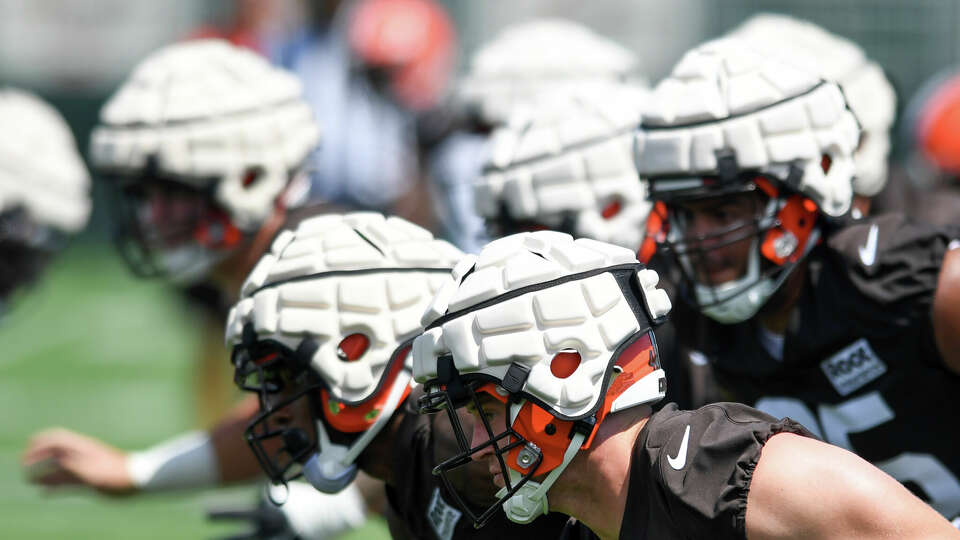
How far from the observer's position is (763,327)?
3.91 metres

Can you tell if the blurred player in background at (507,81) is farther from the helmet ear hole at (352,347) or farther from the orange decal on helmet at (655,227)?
the helmet ear hole at (352,347)

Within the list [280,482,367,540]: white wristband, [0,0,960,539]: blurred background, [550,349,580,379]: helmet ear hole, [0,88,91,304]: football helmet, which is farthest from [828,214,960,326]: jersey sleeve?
[0,88,91,304]: football helmet

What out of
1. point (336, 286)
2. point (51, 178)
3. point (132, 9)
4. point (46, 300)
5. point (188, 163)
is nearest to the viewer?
point (336, 286)

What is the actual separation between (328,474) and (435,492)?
0.28m

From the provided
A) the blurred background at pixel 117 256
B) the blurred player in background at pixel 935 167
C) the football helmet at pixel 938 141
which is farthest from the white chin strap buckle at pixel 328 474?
the football helmet at pixel 938 141

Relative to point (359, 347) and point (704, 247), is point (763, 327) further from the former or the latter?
point (359, 347)

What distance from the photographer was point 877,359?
3.68 metres

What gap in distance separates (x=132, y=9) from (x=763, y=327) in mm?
12841

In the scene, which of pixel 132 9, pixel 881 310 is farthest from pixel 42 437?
pixel 132 9

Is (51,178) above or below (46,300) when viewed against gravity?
above

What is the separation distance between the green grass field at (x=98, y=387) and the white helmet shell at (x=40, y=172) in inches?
16.4

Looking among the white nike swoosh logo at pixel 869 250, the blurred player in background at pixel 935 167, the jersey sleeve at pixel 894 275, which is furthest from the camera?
the blurred player in background at pixel 935 167

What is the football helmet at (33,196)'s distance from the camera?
5820 mm

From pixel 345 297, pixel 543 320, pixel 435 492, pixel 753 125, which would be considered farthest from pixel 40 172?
pixel 543 320
